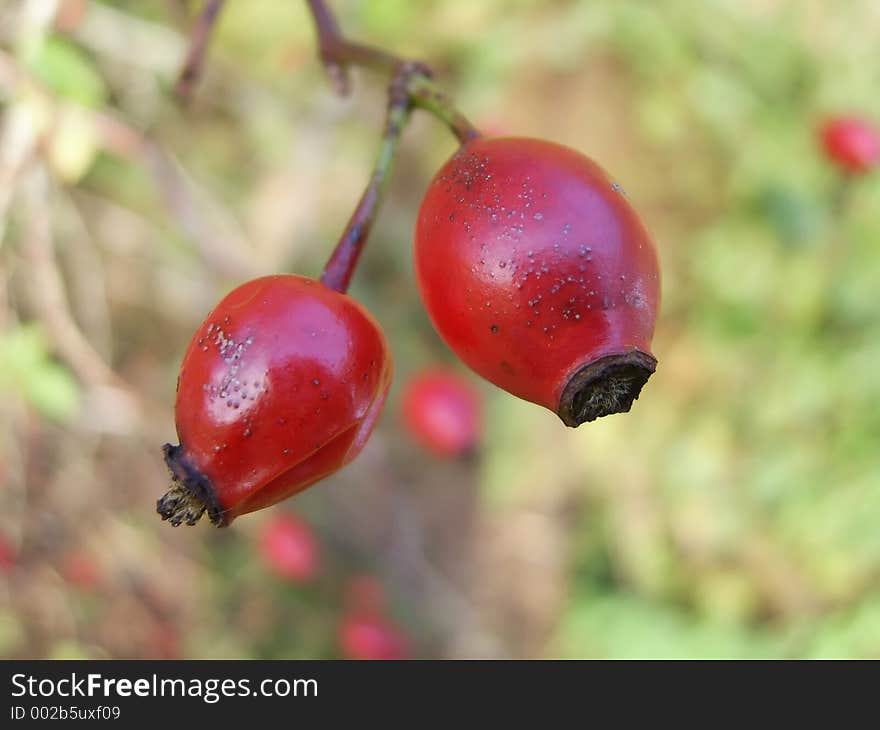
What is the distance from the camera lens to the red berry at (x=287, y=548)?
145 inches

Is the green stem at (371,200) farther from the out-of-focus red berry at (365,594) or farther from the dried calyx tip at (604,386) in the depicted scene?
the out-of-focus red berry at (365,594)

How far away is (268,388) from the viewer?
791 mm

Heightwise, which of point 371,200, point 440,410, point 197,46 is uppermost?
point 440,410

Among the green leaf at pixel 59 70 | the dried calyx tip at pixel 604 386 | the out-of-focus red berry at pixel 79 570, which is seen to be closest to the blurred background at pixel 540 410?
the out-of-focus red berry at pixel 79 570

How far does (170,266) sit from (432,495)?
1.68m

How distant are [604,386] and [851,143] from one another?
3.57 m

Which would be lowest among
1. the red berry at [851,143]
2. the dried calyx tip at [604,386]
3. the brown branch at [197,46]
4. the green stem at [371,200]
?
the dried calyx tip at [604,386]

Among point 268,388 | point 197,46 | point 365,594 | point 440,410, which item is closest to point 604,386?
point 268,388

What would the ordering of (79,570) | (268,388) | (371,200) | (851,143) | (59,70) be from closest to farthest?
(268,388)
(371,200)
(59,70)
(79,570)
(851,143)

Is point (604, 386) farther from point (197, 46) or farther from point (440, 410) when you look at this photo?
point (440, 410)

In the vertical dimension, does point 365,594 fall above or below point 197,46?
above

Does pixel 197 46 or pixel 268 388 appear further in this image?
pixel 197 46

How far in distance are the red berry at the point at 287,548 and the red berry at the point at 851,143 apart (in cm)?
302

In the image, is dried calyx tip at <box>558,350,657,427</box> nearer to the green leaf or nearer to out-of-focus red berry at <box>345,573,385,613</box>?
the green leaf
